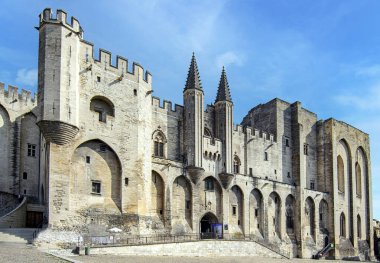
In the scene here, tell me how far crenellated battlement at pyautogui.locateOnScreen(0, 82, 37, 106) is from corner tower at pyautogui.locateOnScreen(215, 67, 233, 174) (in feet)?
56.7

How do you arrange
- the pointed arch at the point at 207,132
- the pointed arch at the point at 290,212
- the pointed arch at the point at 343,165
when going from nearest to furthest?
the pointed arch at the point at 207,132 → the pointed arch at the point at 290,212 → the pointed arch at the point at 343,165

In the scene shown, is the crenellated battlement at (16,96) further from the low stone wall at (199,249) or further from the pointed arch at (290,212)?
the pointed arch at (290,212)

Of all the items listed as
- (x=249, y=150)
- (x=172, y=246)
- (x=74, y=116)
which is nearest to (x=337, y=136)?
(x=249, y=150)

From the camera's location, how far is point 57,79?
103 feet

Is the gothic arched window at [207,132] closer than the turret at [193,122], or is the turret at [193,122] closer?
the turret at [193,122]

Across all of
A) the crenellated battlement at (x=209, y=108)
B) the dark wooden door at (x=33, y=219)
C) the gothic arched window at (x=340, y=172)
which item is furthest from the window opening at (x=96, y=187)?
the gothic arched window at (x=340, y=172)

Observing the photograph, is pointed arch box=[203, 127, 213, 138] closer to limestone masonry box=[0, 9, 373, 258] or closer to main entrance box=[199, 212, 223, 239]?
limestone masonry box=[0, 9, 373, 258]

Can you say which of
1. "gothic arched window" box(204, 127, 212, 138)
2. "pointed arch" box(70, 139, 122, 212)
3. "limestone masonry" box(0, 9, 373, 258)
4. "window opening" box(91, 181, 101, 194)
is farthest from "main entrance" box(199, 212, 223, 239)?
"window opening" box(91, 181, 101, 194)

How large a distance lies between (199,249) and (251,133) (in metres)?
16.9

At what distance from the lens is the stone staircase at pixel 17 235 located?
92.8 feet

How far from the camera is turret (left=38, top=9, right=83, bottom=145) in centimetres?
3075

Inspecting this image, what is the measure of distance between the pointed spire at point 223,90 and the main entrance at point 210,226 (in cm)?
1126

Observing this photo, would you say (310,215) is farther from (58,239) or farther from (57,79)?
(57,79)

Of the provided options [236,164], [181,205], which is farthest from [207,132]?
[181,205]
